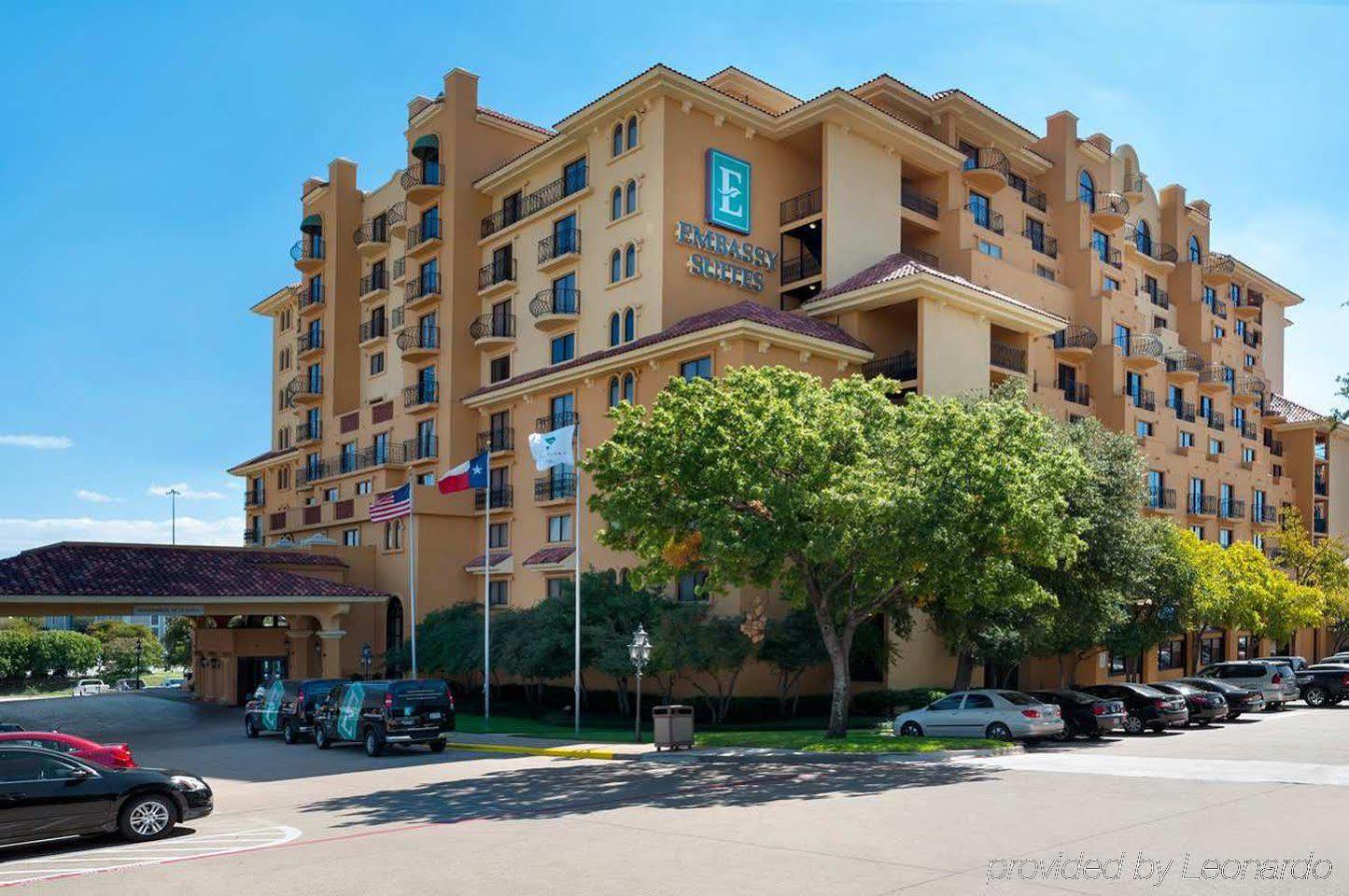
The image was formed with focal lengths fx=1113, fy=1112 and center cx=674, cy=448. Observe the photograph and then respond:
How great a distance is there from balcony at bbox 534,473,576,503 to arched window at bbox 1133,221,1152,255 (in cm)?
3776

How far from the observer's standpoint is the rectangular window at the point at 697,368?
37.9 m

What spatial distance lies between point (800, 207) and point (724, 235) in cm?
365

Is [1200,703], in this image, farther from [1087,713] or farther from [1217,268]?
[1217,268]

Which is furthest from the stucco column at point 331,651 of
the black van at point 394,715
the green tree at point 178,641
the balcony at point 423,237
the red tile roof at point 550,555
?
the green tree at point 178,641

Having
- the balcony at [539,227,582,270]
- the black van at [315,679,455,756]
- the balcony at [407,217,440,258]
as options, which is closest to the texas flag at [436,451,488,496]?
the black van at [315,679,455,756]

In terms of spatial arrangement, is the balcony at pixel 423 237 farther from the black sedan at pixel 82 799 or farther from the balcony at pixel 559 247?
the black sedan at pixel 82 799

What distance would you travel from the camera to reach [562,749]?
2864 centimetres

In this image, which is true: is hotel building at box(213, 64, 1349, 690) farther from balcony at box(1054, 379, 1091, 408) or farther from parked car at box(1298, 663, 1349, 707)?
parked car at box(1298, 663, 1349, 707)

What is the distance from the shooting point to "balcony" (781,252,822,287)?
44.0 m

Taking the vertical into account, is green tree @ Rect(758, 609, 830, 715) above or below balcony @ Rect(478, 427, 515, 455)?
below

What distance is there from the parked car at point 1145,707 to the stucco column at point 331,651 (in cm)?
2967

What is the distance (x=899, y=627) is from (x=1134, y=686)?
7.23 m

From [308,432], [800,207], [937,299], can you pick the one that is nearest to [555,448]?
[937,299]

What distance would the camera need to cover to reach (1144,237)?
62969 mm
